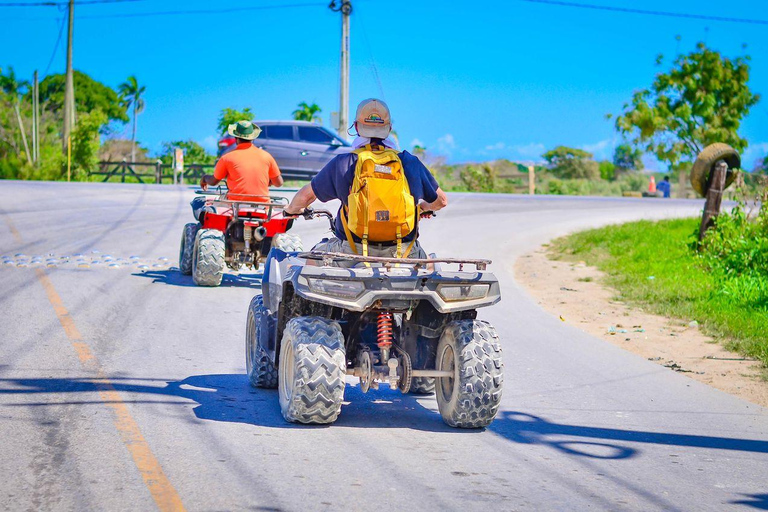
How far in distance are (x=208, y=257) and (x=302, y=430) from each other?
7.05 metres

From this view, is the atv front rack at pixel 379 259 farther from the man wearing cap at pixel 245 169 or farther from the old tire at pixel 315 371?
the man wearing cap at pixel 245 169

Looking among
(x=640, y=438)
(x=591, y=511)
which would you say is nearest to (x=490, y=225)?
(x=640, y=438)

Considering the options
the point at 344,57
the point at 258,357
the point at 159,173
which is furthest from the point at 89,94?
the point at 258,357

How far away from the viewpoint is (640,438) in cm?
712

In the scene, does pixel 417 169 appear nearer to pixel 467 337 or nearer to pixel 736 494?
pixel 467 337

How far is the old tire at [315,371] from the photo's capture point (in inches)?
256

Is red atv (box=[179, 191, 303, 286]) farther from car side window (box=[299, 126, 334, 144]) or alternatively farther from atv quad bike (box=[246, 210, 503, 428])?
car side window (box=[299, 126, 334, 144])

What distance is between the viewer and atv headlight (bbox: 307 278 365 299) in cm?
651

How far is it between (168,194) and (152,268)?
547 inches

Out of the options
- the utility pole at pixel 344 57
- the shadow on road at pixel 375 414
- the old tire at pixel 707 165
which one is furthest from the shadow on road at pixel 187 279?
the utility pole at pixel 344 57

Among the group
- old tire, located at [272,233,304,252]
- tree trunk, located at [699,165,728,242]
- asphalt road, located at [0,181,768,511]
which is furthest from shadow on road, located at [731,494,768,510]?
tree trunk, located at [699,165,728,242]

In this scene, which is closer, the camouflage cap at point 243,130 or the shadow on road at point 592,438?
the shadow on road at point 592,438

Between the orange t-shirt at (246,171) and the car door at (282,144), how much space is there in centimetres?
1735

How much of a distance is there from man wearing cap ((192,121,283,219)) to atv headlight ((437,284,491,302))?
711 centimetres
